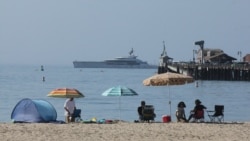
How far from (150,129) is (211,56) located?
3756 inches

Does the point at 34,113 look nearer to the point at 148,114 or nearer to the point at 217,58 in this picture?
the point at 148,114

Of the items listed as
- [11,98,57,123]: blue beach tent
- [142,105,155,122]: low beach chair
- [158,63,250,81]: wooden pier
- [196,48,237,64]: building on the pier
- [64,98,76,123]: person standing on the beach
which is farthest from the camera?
[196,48,237,64]: building on the pier

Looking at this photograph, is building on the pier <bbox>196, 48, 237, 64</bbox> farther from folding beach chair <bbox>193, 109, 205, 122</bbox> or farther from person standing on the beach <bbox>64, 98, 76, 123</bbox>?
person standing on the beach <bbox>64, 98, 76, 123</bbox>

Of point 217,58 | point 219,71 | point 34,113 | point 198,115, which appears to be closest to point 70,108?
point 34,113

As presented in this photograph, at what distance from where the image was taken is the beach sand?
15.9 metres

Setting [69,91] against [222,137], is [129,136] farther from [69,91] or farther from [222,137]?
[69,91]

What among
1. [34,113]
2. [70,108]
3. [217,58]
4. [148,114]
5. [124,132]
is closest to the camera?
[124,132]

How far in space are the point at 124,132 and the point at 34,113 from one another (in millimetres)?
3775

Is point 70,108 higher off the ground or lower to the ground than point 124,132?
higher

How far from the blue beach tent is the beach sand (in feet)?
3.60

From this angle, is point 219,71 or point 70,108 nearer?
point 70,108

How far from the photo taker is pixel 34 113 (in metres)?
19.7

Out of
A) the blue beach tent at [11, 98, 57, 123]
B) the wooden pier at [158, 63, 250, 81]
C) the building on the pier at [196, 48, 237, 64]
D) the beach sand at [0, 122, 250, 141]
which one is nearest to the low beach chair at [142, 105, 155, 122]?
the beach sand at [0, 122, 250, 141]

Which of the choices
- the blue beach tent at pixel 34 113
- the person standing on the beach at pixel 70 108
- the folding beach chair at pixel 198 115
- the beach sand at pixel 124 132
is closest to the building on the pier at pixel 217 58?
the folding beach chair at pixel 198 115
